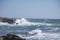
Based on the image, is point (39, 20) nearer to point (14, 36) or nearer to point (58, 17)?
point (58, 17)

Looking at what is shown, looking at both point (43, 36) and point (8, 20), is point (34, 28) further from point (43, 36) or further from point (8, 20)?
point (8, 20)

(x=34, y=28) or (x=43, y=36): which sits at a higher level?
(x=34, y=28)

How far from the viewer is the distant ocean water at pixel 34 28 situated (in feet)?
4.98

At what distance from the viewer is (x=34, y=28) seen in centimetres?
155

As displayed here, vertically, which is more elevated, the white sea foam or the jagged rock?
the jagged rock

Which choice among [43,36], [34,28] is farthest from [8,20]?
[43,36]

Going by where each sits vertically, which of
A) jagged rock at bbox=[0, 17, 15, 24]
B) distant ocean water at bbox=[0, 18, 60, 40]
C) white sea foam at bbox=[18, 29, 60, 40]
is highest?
jagged rock at bbox=[0, 17, 15, 24]

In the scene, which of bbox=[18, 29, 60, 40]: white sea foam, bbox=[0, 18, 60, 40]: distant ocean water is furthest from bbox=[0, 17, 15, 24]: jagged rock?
bbox=[18, 29, 60, 40]: white sea foam

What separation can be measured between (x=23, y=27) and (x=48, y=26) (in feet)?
1.26

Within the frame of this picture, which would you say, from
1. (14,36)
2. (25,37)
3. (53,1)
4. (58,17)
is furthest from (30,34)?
(53,1)

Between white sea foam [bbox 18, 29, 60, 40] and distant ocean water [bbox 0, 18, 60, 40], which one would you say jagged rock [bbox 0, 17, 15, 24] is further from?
white sea foam [bbox 18, 29, 60, 40]

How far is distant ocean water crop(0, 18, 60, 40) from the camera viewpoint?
1519 mm

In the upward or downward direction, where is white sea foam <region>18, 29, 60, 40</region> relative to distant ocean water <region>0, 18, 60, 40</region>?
downward

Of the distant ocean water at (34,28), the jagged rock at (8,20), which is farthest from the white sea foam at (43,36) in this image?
the jagged rock at (8,20)
